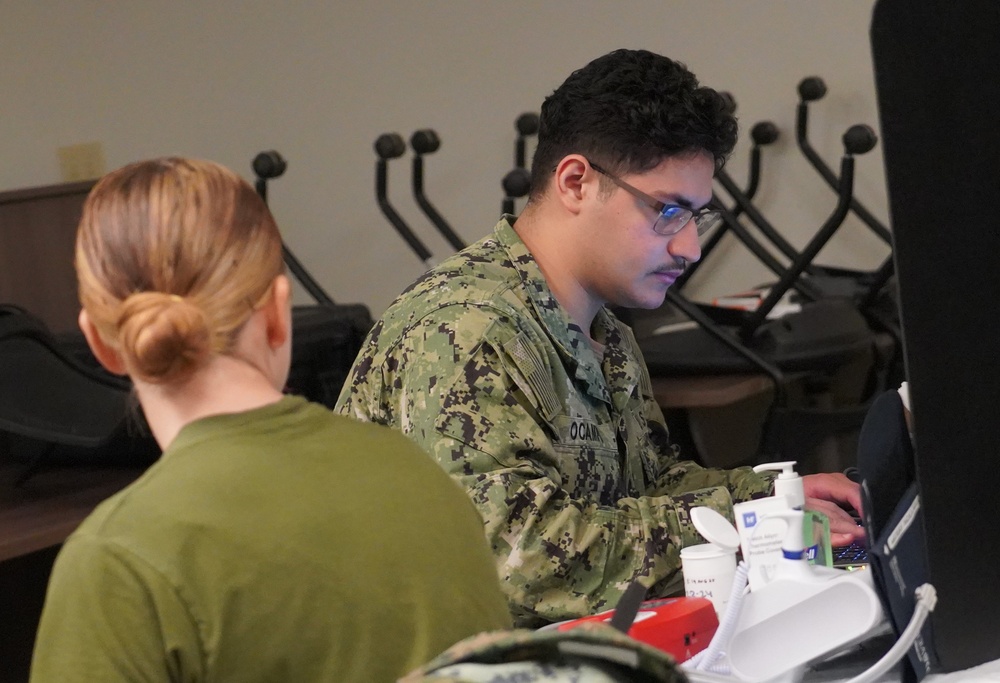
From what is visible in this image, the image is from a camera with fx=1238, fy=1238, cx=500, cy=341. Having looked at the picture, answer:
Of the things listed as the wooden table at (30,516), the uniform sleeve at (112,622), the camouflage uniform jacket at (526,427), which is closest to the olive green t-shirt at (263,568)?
the uniform sleeve at (112,622)

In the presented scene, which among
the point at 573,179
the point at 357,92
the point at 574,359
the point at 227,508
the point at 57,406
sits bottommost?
the point at 57,406

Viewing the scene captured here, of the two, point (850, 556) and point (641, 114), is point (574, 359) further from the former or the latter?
point (850, 556)

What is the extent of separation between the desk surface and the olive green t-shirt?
142 centimetres

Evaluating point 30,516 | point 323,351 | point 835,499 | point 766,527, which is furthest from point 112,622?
point 323,351

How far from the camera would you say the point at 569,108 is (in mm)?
1854

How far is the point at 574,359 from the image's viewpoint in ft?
5.65

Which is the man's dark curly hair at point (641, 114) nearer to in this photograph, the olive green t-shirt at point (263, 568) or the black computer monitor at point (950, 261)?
the black computer monitor at point (950, 261)

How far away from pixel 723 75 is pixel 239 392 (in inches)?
127

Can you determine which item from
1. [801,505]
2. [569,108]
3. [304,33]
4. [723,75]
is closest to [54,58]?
[304,33]

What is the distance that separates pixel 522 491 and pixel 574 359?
0.30 metres

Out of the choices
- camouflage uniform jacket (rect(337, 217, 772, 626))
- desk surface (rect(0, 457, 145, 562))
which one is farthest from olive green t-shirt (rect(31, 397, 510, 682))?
desk surface (rect(0, 457, 145, 562))

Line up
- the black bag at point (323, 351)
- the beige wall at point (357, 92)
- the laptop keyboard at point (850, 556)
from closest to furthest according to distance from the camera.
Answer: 1. the laptop keyboard at point (850, 556)
2. the black bag at point (323, 351)
3. the beige wall at point (357, 92)

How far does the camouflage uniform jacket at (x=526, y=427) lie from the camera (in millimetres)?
1488

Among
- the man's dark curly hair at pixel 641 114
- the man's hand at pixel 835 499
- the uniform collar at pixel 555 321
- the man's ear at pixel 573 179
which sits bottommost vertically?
the man's hand at pixel 835 499
